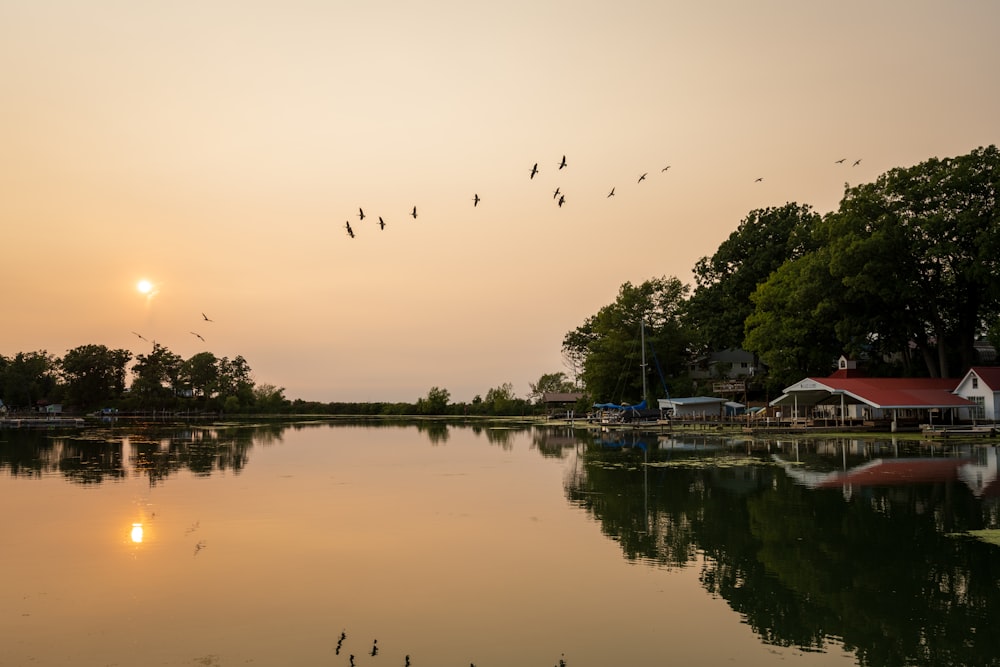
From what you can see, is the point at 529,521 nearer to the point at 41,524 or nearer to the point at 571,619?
the point at 571,619

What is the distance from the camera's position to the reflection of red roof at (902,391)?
54.8 meters

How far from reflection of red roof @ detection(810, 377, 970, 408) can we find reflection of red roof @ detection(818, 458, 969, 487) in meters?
19.9

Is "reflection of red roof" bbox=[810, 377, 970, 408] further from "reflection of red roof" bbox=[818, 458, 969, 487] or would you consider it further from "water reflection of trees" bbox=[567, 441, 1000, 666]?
"water reflection of trees" bbox=[567, 441, 1000, 666]

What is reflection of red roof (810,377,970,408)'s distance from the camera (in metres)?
54.8

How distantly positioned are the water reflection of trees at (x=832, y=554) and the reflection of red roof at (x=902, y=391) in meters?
29.6

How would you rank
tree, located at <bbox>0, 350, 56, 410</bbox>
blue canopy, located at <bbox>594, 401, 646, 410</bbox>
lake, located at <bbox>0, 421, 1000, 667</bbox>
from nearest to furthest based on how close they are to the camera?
lake, located at <bbox>0, 421, 1000, 667</bbox> < blue canopy, located at <bbox>594, 401, 646, 410</bbox> < tree, located at <bbox>0, 350, 56, 410</bbox>

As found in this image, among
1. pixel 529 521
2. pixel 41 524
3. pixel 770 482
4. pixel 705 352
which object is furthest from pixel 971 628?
pixel 705 352

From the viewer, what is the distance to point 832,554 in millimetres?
16531

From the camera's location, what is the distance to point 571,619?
12.4 meters

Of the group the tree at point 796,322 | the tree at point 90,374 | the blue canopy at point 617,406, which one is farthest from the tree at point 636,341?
the tree at point 90,374

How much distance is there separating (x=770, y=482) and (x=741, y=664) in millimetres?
19935

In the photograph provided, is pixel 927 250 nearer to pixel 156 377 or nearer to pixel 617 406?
pixel 617 406

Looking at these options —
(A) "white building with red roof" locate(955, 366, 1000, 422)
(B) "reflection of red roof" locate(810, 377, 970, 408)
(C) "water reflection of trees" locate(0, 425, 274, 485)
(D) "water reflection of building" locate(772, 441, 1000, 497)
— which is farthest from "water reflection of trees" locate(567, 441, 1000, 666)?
(A) "white building with red roof" locate(955, 366, 1000, 422)

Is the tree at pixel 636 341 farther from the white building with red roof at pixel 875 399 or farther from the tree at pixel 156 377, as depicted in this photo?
the tree at pixel 156 377
